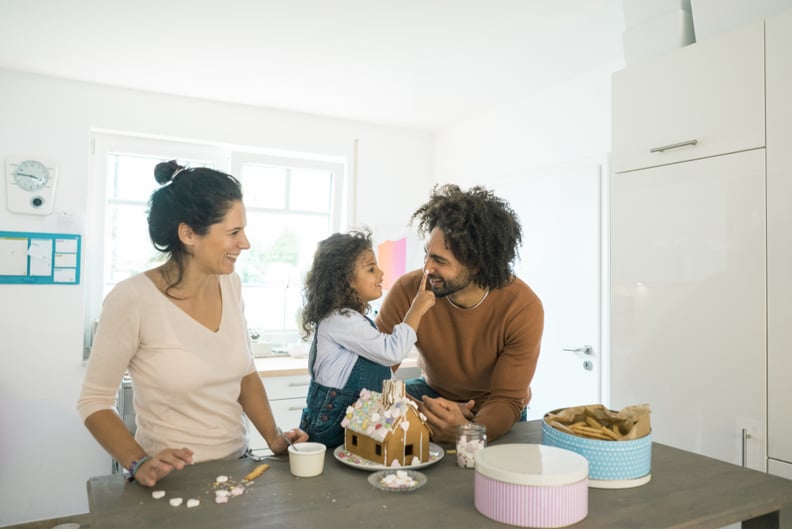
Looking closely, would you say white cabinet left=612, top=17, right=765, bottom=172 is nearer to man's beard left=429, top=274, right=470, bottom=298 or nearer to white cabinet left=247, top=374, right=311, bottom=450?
man's beard left=429, top=274, right=470, bottom=298

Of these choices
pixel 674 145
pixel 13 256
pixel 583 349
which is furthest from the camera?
pixel 13 256

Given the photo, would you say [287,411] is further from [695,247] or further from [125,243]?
[695,247]

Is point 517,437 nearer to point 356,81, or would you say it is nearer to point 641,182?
point 641,182

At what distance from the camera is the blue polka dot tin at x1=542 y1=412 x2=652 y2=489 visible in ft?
3.67

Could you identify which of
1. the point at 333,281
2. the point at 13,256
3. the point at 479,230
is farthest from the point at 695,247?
the point at 13,256

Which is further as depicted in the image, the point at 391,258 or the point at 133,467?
the point at 391,258

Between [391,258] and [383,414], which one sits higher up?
[391,258]

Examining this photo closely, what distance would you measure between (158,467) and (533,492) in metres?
0.70

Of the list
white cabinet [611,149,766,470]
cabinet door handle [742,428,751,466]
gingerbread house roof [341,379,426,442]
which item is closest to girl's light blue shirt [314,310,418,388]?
gingerbread house roof [341,379,426,442]

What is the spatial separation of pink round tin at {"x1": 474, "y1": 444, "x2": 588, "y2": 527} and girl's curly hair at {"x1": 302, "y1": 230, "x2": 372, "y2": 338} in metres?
0.99

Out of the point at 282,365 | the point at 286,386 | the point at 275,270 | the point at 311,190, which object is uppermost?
the point at 311,190

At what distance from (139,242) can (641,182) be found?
2.98m

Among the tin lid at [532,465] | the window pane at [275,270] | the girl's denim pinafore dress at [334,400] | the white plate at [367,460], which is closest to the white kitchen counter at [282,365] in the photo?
the window pane at [275,270]

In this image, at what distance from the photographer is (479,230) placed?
6.11 feet
